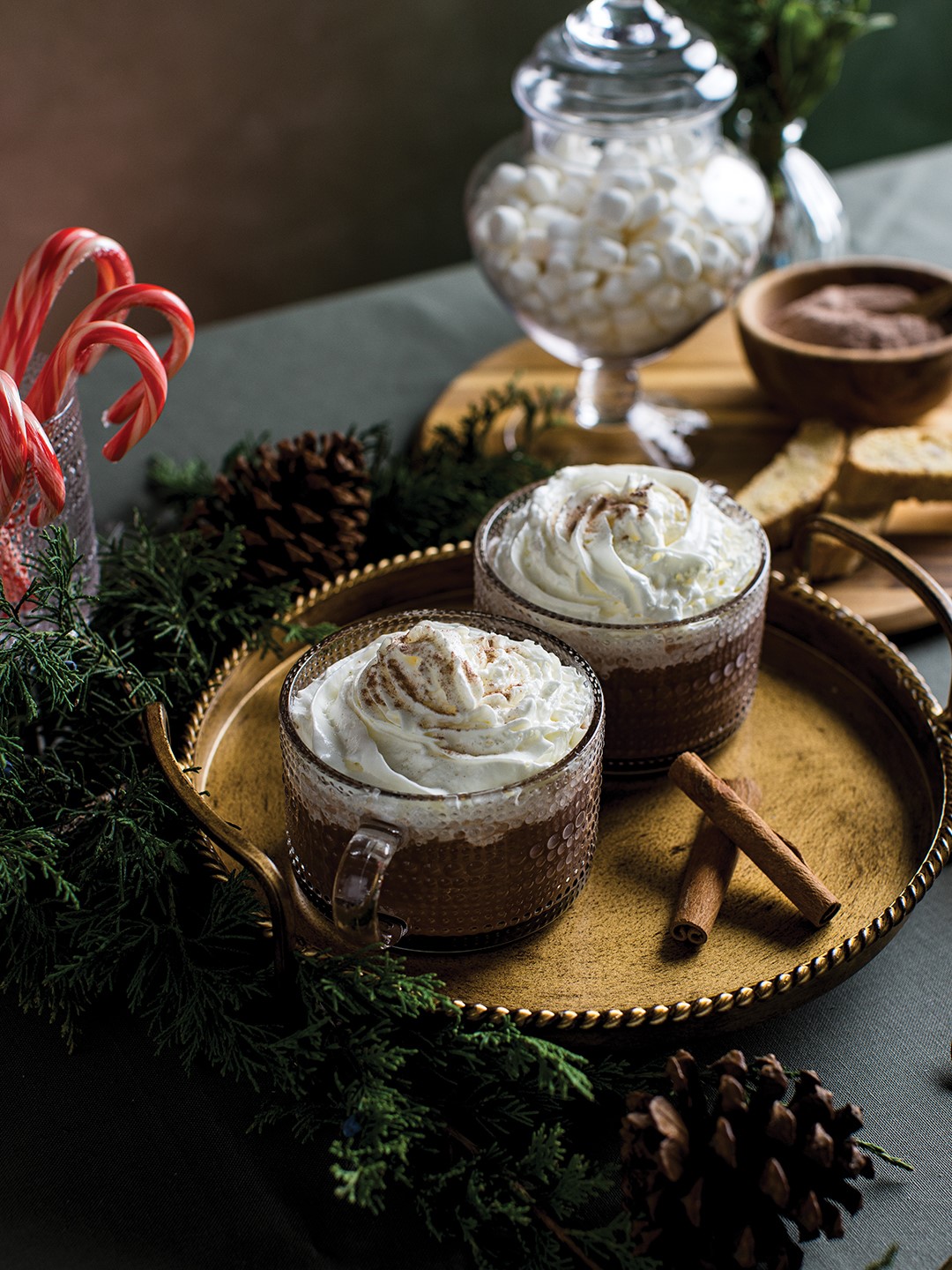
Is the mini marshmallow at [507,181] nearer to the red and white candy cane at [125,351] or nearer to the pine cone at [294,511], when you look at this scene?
the pine cone at [294,511]

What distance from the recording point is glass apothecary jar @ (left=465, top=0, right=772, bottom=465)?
4.42ft

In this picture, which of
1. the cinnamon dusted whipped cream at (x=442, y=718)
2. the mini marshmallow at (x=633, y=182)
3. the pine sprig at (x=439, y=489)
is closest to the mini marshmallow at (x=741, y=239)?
the mini marshmallow at (x=633, y=182)

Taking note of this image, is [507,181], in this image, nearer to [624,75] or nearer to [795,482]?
[624,75]

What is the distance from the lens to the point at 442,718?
2.53 ft

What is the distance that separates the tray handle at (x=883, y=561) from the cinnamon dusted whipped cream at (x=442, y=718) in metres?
0.32

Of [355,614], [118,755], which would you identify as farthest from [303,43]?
[118,755]

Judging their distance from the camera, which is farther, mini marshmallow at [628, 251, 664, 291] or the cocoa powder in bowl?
the cocoa powder in bowl

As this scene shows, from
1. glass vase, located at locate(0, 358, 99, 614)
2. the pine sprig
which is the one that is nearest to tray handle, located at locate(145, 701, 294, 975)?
glass vase, located at locate(0, 358, 99, 614)

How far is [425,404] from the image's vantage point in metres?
1.62

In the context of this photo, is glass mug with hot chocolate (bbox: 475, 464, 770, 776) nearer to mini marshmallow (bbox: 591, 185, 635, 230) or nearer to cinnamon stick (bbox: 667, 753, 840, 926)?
cinnamon stick (bbox: 667, 753, 840, 926)

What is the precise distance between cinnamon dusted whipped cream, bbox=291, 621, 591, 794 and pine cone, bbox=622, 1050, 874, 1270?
22 centimetres

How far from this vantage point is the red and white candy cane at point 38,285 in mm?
995

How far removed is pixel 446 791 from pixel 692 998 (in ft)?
0.66

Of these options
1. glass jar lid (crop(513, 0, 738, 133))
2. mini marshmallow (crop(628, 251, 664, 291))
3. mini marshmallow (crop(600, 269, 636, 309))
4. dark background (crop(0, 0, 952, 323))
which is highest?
glass jar lid (crop(513, 0, 738, 133))
